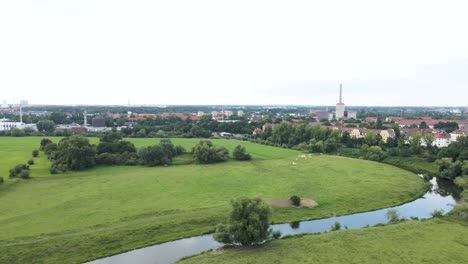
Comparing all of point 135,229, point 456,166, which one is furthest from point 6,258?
point 456,166

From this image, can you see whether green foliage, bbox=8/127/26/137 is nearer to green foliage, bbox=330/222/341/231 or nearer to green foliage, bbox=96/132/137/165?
green foliage, bbox=96/132/137/165

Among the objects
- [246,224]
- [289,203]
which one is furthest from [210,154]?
[246,224]

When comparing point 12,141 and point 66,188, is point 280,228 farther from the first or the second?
point 12,141

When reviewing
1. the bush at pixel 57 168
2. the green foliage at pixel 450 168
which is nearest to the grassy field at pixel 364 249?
the green foliage at pixel 450 168

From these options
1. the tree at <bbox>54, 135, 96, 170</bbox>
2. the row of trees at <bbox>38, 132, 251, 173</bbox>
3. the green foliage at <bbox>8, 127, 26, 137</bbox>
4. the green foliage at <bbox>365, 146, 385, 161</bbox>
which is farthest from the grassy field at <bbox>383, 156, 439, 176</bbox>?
the green foliage at <bbox>8, 127, 26, 137</bbox>

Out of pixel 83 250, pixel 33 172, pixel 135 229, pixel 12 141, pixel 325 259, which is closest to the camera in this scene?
pixel 325 259

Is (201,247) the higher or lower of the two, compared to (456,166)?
lower

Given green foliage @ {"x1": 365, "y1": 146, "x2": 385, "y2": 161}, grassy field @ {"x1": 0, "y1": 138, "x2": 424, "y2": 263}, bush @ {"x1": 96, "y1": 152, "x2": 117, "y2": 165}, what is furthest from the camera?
green foliage @ {"x1": 365, "y1": 146, "x2": 385, "y2": 161}
